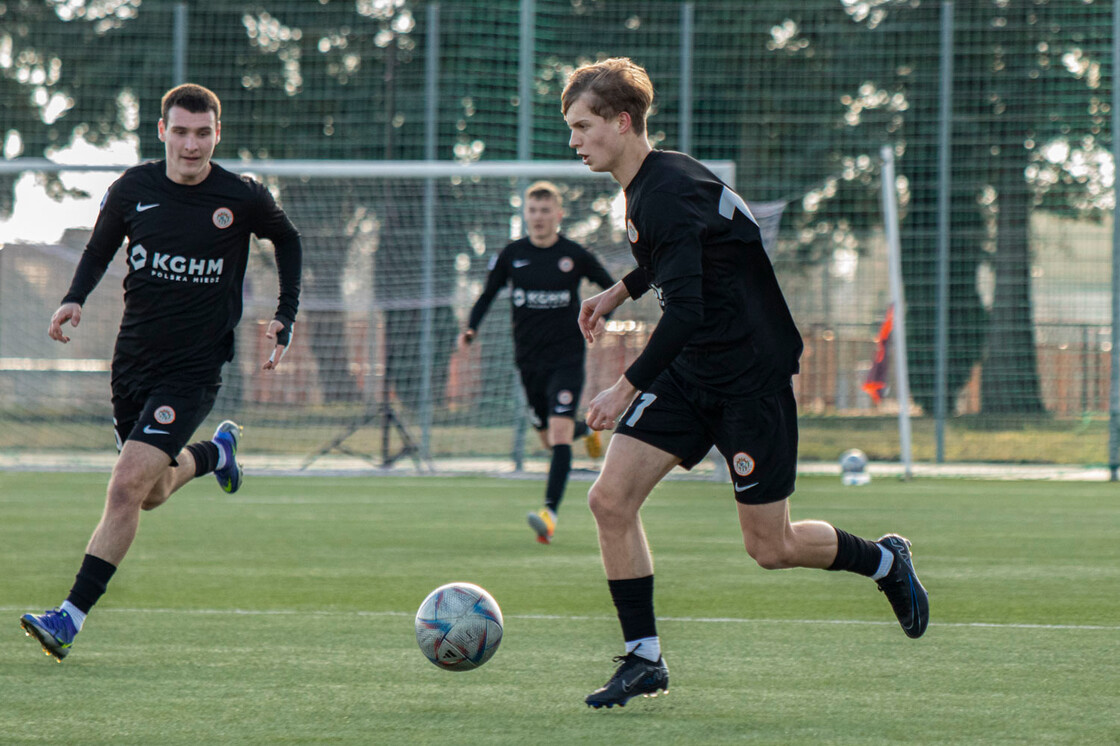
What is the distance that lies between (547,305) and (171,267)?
4695 millimetres

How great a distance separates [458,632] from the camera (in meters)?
4.81

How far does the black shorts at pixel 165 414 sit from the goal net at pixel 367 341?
10772mm

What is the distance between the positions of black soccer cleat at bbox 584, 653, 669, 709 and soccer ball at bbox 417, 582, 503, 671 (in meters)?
0.42

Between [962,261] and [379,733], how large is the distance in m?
15.7

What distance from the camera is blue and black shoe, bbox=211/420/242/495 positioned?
7.00 meters

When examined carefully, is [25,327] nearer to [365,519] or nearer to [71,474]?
[71,474]

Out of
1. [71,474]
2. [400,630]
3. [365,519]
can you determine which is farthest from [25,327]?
[400,630]

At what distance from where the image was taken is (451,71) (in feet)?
64.0

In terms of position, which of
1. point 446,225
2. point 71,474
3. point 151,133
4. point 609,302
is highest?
point 151,133

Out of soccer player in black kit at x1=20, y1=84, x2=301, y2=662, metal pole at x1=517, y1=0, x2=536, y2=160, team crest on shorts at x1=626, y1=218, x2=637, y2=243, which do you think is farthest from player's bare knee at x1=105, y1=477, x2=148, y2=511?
metal pole at x1=517, y1=0, x2=536, y2=160

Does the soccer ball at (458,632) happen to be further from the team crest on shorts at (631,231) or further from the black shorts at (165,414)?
the black shorts at (165,414)

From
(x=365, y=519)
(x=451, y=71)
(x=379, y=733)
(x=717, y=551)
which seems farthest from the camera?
(x=451, y=71)

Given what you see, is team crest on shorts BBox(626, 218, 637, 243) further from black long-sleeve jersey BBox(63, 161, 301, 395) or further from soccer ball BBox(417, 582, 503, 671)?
black long-sleeve jersey BBox(63, 161, 301, 395)

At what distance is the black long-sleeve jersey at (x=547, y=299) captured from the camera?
10.4m
